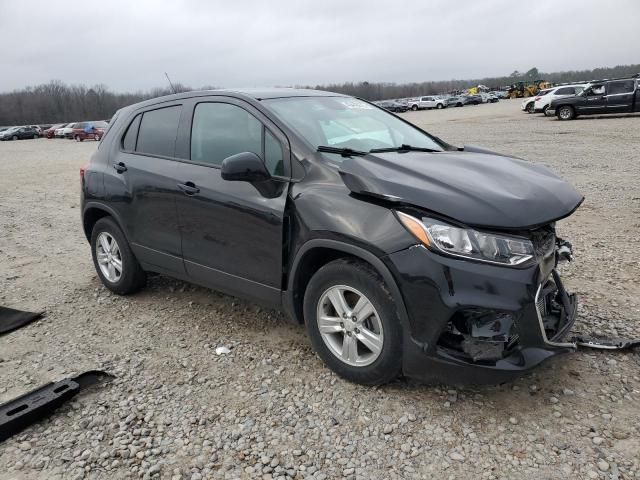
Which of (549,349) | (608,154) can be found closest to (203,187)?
(549,349)

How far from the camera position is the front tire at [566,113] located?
2220cm

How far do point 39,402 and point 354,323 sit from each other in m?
1.94

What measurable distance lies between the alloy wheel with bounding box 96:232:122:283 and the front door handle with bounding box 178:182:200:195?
1232 millimetres

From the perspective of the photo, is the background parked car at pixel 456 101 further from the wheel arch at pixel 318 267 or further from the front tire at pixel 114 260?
the wheel arch at pixel 318 267

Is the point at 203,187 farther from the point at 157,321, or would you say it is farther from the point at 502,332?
the point at 502,332

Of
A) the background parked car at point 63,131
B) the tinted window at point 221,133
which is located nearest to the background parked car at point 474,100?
the background parked car at point 63,131

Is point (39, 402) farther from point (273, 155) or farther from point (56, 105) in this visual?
point (56, 105)

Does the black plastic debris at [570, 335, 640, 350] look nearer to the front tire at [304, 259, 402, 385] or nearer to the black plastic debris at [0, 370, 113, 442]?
the front tire at [304, 259, 402, 385]

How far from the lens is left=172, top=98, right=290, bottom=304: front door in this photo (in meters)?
3.35

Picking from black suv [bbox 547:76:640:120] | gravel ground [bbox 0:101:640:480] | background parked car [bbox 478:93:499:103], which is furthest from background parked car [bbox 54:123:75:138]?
background parked car [bbox 478:93:499:103]

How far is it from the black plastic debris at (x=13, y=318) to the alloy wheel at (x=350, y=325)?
9.12 feet

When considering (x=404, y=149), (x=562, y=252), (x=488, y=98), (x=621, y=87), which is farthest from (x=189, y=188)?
(x=488, y=98)

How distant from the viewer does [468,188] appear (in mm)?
2791

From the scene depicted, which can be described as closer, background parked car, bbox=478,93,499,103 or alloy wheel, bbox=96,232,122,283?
alloy wheel, bbox=96,232,122,283
